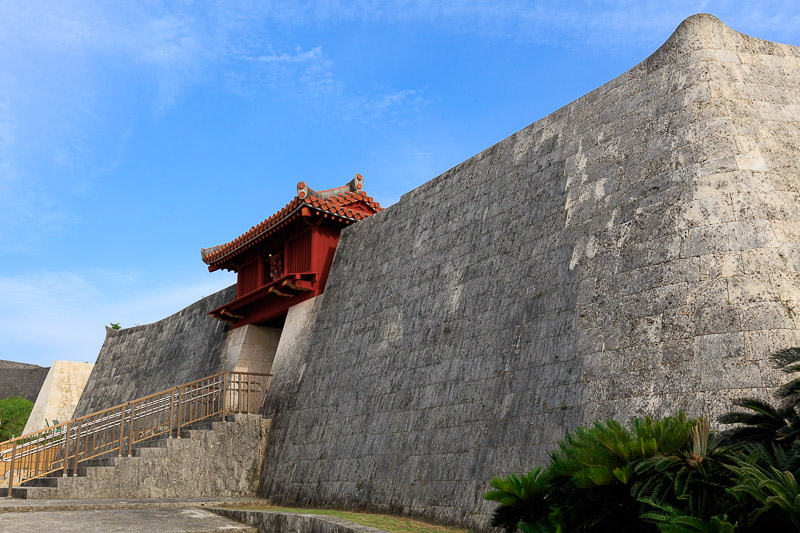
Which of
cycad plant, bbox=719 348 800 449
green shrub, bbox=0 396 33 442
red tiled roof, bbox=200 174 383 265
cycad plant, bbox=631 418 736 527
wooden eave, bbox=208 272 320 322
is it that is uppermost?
red tiled roof, bbox=200 174 383 265

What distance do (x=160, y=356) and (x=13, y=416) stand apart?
513 inches

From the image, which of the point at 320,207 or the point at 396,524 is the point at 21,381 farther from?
the point at 396,524

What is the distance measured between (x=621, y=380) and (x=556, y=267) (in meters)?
2.05

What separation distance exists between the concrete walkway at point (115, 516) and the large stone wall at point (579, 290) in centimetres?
178

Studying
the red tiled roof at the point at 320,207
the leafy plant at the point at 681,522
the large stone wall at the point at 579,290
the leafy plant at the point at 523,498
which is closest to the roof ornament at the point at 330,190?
the red tiled roof at the point at 320,207

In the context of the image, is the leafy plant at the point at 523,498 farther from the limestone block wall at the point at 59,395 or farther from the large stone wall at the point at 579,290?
the limestone block wall at the point at 59,395

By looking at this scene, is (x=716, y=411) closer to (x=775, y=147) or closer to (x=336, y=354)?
(x=775, y=147)

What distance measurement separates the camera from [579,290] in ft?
28.3

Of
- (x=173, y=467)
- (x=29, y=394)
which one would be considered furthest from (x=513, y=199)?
(x=29, y=394)

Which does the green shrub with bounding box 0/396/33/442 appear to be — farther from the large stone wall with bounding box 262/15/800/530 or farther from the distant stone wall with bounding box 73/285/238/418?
the large stone wall with bounding box 262/15/800/530

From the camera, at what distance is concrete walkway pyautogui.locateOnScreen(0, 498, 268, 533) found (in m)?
8.91

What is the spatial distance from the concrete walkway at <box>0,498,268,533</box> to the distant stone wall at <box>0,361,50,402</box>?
77.7ft

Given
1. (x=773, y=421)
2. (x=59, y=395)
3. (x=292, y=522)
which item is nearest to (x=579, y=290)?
(x=773, y=421)

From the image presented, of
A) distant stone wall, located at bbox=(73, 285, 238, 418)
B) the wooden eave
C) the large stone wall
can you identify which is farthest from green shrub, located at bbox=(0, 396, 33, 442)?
the large stone wall
